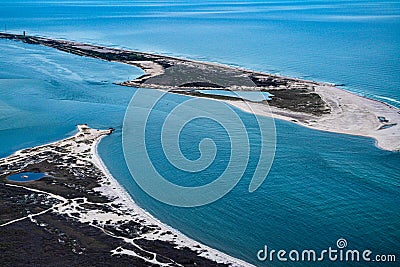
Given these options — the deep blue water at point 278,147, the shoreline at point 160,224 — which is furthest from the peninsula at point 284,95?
the shoreline at point 160,224

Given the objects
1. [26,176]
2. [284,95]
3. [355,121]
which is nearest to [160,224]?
A: [26,176]

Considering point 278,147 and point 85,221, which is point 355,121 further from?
point 85,221

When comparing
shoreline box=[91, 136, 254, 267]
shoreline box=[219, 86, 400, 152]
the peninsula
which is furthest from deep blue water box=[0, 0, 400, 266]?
the peninsula

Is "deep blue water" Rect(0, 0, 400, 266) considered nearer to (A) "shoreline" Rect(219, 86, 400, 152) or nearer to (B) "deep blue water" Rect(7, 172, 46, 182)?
(A) "shoreline" Rect(219, 86, 400, 152)

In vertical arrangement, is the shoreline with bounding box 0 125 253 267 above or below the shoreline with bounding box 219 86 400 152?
below

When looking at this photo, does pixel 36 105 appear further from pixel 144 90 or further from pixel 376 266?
pixel 376 266

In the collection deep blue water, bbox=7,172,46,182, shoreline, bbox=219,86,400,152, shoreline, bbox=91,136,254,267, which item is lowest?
shoreline, bbox=91,136,254,267

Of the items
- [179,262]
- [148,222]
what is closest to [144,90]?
[148,222]

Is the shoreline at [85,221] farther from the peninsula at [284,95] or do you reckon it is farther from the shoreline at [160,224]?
the peninsula at [284,95]
